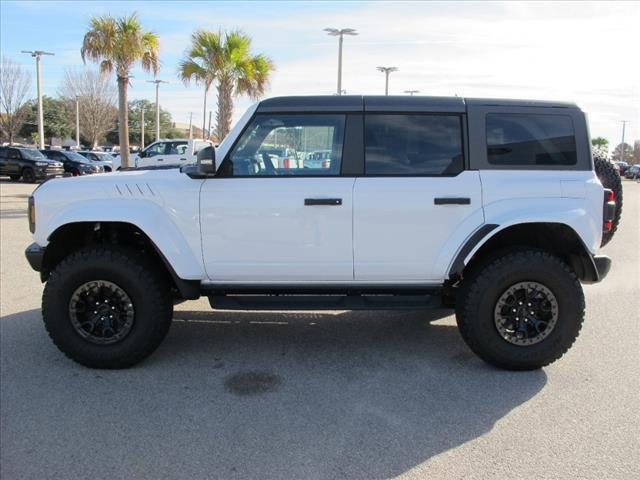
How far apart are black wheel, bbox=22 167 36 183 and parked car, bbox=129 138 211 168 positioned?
23.5ft

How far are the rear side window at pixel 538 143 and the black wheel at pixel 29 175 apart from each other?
26431mm

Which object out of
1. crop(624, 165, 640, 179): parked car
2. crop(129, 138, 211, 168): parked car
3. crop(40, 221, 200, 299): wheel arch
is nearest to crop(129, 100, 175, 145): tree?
crop(624, 165, 640, 179): parked car

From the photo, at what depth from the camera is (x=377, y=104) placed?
4.30m

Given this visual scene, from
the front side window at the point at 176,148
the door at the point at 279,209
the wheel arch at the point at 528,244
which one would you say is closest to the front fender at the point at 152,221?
the door at the point at 279,209

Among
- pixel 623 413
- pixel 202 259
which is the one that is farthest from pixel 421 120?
pixel 623 413

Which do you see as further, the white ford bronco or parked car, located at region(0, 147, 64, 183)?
parked car, located at region(0, 147, 64, 183)

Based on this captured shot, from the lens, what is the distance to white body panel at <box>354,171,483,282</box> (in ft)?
13.6

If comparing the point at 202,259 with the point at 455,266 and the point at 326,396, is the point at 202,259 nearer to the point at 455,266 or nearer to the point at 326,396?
the point at 326,396

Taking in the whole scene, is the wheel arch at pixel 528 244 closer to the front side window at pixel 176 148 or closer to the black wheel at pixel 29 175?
the front side window at pixel 176 148

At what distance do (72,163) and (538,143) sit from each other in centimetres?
2847

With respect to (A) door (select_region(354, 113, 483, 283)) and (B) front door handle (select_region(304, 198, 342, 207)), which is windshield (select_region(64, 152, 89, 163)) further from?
(A) door (select_region(354, 113, 483, 283))

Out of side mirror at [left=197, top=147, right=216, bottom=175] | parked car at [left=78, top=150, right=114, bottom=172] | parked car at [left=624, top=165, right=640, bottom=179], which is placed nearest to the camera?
side mirror at [left=197, top=147, right=216, bottom=175]

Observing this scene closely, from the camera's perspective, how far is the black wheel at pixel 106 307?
13.9 feet

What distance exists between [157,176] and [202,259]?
740 millimetres
